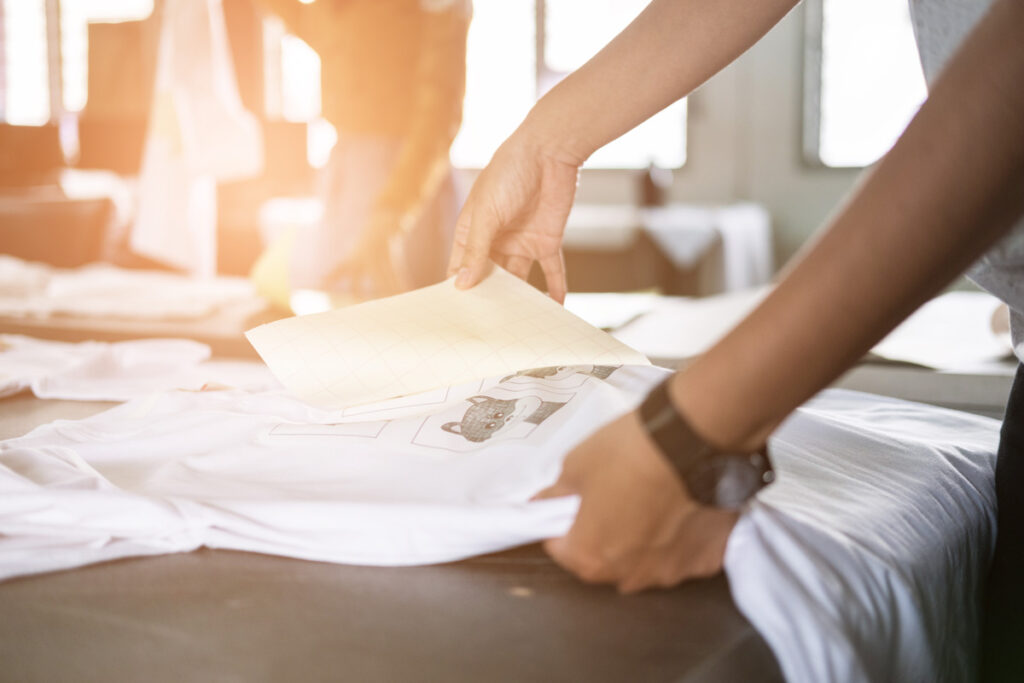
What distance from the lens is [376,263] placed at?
5.99ft

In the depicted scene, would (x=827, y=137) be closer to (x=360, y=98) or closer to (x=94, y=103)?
(x=360, y=98)

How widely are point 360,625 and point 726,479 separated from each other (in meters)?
0.19

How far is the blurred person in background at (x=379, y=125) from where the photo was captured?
6.21 feet

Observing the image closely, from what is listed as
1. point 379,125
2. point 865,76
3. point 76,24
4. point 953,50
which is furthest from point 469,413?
point 76,24

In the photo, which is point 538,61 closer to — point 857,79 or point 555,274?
point 857,79

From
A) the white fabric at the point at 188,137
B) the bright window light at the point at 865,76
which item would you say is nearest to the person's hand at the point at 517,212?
the white fabric at the point at 188,137

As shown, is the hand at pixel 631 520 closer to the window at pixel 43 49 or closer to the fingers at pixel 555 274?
the fingers at pixel 555 274

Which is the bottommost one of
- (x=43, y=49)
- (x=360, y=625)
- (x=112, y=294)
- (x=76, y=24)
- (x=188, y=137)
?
(x=112, y=294)

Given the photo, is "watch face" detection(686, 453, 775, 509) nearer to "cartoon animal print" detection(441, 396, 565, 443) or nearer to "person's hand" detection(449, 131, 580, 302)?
"cartoon animal print" detection(441, 396, 565, 443)

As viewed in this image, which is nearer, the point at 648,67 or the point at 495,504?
the point at 495,504

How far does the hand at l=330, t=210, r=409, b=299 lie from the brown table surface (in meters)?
1.29

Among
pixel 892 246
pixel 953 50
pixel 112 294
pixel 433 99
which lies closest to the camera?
pixel 892 246

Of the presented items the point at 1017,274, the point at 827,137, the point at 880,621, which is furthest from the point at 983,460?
the point at 827,137

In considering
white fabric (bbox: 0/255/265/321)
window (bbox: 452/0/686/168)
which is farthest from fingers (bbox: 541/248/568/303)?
window (bbox: 452/0/686/168)
